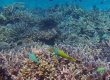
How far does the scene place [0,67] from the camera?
461 cm

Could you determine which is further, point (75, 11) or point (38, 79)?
point (75, 11)

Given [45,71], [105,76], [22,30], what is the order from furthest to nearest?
[22,30] → [45,71] → [105,76]

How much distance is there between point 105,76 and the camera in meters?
4.12

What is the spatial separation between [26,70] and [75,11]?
12.4 m

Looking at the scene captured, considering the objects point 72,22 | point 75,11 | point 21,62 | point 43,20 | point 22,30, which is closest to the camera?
point 21,62

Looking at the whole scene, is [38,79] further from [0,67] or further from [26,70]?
[0,67]

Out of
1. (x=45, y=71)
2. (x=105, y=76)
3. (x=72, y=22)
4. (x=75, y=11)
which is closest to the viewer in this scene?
(x=105, y=76)

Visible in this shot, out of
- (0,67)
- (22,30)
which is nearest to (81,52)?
(0,67)

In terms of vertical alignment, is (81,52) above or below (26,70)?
above

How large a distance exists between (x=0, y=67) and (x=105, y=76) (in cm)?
267

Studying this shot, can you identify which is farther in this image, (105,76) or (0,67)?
(0,67)

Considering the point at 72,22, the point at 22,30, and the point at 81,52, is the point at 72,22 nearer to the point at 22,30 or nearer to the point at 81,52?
the point at 22,30

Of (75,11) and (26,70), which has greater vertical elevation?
(75,11)

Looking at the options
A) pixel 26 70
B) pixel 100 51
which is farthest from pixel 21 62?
pixel 100 51
